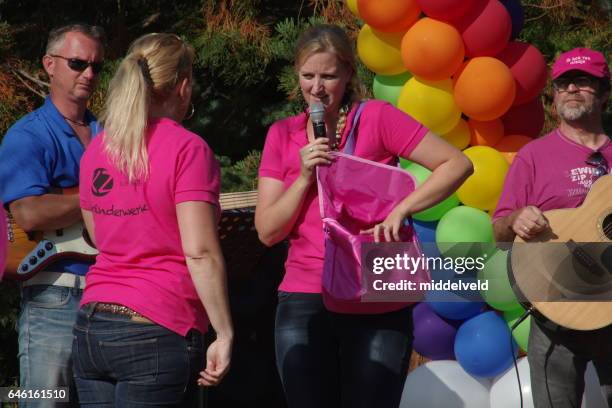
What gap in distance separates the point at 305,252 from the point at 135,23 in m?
4.46

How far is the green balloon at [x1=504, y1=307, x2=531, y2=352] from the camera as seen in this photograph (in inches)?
195

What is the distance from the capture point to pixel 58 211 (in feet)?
11.9

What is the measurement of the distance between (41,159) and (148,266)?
3.36 ft

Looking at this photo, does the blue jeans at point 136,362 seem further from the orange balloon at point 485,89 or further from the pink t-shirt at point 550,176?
the orange balloon at point 485,89

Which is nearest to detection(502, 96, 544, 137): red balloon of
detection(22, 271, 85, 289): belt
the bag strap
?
the bag strap

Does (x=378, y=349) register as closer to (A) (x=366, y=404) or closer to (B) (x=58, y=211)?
(A) (x=366, y=404)

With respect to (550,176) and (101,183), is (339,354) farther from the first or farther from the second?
(550,176)

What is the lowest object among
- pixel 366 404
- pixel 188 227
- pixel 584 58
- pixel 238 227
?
pixel 366 404

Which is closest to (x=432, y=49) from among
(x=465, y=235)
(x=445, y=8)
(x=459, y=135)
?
(x=445, y=8)

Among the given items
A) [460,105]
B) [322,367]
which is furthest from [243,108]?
[322,367]

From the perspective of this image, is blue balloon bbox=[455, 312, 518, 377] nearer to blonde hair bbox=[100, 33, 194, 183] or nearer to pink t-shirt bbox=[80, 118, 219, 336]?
pink t-shirt bbox=[80, 118, 219, 336]

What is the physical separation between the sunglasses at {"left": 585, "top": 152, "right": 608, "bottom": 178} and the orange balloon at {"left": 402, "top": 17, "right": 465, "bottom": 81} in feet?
4.15

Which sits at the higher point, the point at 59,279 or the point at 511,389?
the point at 59,279

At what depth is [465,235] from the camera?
4.90 m
